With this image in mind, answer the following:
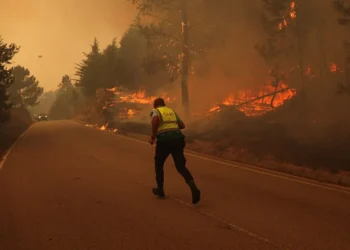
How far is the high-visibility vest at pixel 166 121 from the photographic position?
705 centimetres

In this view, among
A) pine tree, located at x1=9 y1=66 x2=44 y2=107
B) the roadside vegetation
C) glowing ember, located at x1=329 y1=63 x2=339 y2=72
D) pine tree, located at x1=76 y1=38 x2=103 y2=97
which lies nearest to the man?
the roadside vegetation

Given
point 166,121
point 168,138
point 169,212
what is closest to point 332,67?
point 166,121

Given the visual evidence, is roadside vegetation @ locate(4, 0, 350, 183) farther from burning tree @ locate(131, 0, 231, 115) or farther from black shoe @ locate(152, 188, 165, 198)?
black shoe @ locate(152, 188, 165, 198)

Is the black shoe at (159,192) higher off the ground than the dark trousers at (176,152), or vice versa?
the dark trousers at (176,152)

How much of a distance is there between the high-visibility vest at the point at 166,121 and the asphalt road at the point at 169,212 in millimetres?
1378

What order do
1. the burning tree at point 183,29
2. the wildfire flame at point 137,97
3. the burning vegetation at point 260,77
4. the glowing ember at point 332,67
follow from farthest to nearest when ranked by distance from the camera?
1. the wildfire flame at point 137,97
2. the burning tree at point 183,29
3. the glowing ember at point 332,67
4. the burning vegetation at point 260,77

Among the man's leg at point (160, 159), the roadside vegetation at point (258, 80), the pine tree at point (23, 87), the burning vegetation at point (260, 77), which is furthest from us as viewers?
the pine tree at point (23, 87)

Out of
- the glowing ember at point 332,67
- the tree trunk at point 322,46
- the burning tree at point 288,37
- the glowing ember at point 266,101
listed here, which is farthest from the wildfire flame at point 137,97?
the glowing ember at point 332,67

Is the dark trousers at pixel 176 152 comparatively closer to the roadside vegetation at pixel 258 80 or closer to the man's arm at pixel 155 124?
the man's arm at pixel 155 124

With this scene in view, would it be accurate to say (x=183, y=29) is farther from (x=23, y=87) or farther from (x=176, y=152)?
(x=23, y=87)

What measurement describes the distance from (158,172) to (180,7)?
22.8 m

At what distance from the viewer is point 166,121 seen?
23.2ft

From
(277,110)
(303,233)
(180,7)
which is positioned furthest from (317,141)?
(180,7)

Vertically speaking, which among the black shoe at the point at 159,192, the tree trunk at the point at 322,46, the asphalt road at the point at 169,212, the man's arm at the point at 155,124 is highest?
the tree trunk at the point at 322,46
